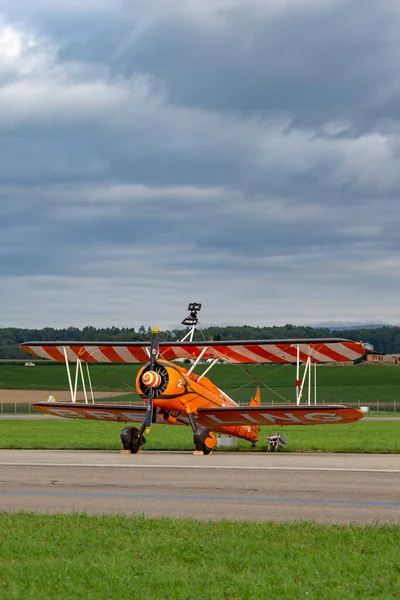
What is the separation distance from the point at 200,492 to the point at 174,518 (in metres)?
3.01

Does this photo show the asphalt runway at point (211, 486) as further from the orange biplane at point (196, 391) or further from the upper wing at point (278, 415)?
the orange biplane at point (196, 391)

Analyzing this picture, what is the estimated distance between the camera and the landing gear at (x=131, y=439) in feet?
76.6

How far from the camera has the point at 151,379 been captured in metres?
23.2

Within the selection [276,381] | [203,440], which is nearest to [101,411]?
[203,440]

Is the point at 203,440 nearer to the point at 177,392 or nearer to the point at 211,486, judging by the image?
the point at 177,392

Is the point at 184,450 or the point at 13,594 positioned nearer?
the point at 13,594

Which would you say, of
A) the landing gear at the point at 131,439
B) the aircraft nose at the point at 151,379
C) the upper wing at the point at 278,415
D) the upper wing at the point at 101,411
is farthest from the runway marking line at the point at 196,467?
the upper wing at the point at 101,411

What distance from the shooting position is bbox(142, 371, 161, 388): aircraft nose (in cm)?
2327

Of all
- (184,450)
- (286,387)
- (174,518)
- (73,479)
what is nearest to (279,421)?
(184,450)

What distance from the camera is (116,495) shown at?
551 inches

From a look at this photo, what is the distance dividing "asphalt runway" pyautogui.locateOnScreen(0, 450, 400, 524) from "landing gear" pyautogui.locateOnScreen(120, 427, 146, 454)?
59.7 inches

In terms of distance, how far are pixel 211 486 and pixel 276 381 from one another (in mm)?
84496

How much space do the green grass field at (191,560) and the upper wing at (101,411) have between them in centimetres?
1414

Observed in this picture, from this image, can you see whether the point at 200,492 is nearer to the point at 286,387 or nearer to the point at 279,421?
the point at 279,421
